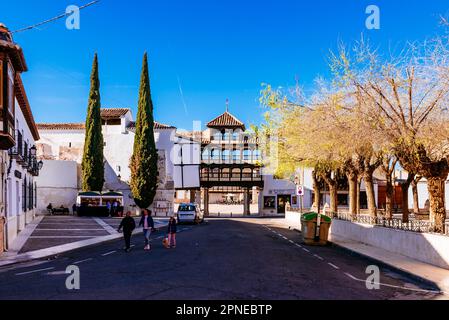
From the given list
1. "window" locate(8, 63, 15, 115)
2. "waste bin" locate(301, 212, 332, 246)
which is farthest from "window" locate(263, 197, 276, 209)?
"window" locate(8, 63, 15, 115)

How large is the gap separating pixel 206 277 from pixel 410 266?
657cm

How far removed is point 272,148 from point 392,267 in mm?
19031

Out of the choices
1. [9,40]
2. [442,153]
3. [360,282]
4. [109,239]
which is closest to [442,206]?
[442,153]

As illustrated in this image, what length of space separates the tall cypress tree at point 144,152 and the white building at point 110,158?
303 cm

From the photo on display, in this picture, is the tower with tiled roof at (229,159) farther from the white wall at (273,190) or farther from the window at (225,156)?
the white wall at (273,190)

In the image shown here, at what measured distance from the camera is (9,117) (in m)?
18.7

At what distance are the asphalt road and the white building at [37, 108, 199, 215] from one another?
3601cm

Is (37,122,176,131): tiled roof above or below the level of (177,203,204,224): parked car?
above

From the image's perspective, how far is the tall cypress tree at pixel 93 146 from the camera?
50.0 metres

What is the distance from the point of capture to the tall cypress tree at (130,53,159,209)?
5084 centimetres

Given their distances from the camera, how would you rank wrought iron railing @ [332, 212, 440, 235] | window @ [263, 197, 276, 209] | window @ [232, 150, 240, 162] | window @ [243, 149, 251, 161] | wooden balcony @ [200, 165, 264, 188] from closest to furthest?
wrought iron railing @ [332, 212, 440, 235]
wooden balcony @ [200, 165, 264, 188]
window @ [232, 150, 240, 162]
window @ [243, 149, 251, 161]
window @ [263, 197, 276, 209]

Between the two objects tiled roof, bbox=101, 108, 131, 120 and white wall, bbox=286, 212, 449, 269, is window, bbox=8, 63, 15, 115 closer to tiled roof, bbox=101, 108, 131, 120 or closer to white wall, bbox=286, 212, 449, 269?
white wall, bbox=286, 212, 449, 269
